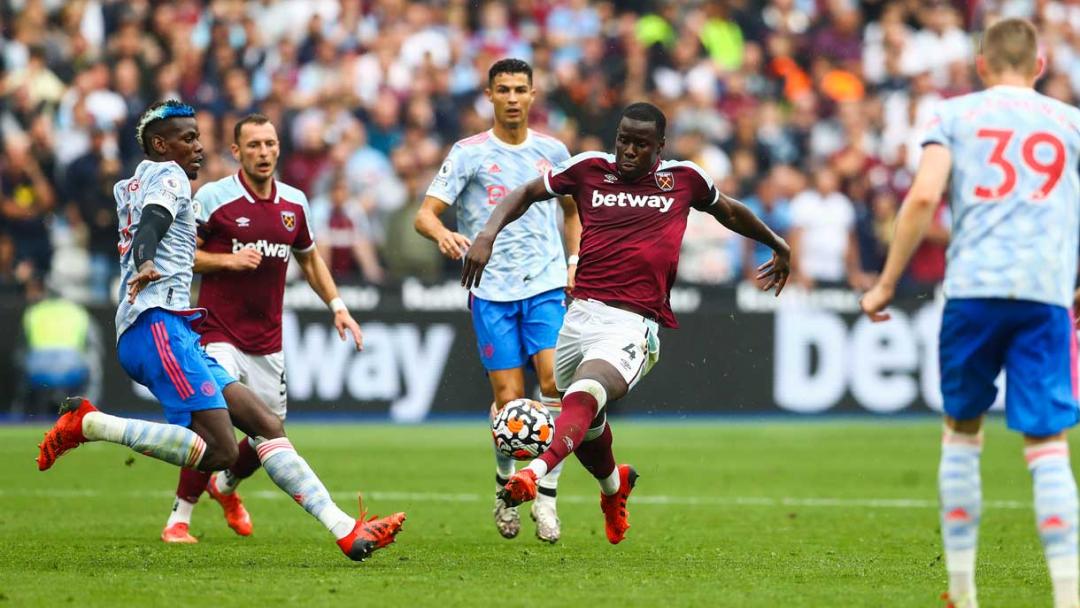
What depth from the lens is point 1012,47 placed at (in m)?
6.74

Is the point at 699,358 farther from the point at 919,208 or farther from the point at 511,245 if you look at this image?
the point at 919,208

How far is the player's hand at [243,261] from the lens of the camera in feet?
32.8

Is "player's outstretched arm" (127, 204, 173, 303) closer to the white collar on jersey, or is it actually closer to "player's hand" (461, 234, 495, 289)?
"player's hand" (461, 234, 495, 289)

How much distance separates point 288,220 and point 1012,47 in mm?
5040

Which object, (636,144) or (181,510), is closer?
(636,144)

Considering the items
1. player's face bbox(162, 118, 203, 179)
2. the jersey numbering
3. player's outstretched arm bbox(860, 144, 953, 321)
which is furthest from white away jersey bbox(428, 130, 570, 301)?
the jersey numbering

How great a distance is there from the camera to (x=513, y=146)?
435 inches

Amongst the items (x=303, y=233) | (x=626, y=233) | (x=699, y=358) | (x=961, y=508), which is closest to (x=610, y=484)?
(x=626, y=233)

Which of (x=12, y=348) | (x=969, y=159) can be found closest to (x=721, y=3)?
(x=12, y=348)

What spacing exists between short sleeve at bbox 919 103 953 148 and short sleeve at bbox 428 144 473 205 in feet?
15.2

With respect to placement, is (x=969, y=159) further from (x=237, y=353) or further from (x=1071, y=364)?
(x=237, y=353)

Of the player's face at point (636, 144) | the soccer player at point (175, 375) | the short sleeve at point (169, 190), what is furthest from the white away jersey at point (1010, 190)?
the short sleeve at point (169, 190)

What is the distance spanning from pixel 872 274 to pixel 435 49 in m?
6.73

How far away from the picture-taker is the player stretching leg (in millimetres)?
6664
